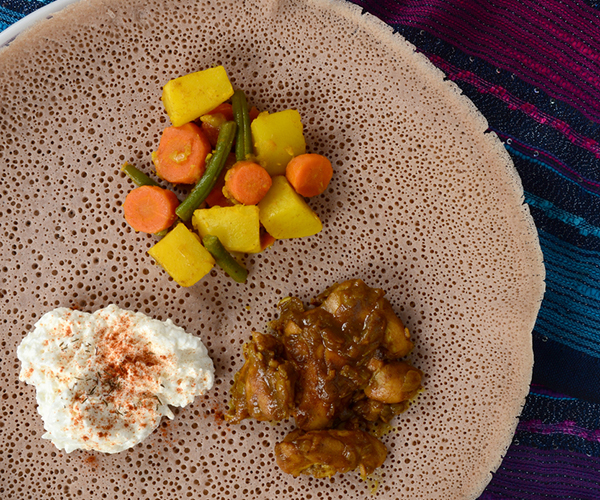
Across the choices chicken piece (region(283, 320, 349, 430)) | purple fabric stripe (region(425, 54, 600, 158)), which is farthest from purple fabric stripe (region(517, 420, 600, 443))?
purple fabric stripe (region(425, 54, 600, 158))

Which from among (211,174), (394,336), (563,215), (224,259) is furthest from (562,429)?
(211,174)

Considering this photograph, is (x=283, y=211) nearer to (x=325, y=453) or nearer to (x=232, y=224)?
(x=232, y=224)

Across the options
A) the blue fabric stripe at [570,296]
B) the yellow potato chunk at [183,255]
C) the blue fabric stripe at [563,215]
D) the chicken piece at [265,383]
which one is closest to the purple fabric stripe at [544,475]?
the blue fabric stripe at [570,296]

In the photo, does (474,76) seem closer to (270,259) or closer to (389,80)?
(389,80)

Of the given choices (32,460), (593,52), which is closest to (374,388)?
(32,460)

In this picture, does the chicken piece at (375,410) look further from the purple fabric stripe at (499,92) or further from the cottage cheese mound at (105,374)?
the purple fabric stripe at (499,92)
